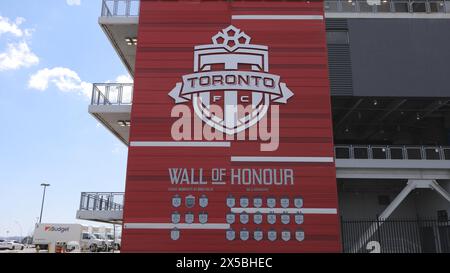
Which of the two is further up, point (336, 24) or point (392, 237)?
point (336, 24)

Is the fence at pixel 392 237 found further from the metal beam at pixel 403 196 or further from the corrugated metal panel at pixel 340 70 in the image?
the corrugated metal panel at pixel 340 70

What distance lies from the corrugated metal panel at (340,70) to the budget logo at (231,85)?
247 centimetres

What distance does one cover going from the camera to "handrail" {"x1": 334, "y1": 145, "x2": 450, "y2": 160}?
17984 millimetres

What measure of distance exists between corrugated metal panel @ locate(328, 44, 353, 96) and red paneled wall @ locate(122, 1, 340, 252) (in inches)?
28.0

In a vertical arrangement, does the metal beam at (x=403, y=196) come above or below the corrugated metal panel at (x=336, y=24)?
below

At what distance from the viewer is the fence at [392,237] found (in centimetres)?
1759

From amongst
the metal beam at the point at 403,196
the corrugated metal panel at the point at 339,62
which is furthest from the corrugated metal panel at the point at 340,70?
the metal beam at the point at 403,196

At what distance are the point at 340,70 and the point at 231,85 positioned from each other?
5.46m

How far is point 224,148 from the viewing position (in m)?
16.6

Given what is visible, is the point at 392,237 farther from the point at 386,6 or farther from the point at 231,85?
the point at 386,6

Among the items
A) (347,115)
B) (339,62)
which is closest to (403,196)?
(347,115)

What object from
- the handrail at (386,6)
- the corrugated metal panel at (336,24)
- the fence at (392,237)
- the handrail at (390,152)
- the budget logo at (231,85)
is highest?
the handrail at (386,6)

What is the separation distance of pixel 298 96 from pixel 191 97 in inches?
192

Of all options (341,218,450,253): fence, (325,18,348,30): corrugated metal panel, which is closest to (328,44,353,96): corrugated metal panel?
(325,18,348,30): corrugated metal panel
